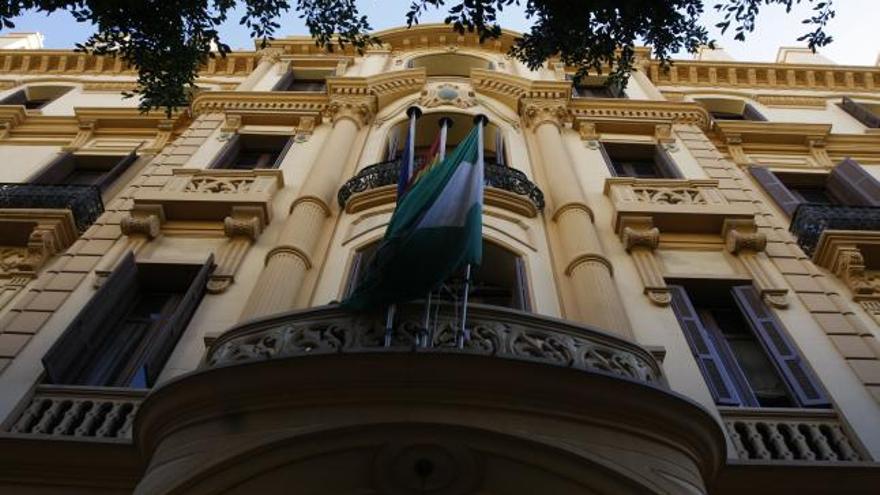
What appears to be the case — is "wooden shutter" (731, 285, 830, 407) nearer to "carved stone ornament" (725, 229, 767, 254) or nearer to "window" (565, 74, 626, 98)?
"carved stone ornament" (725, 229, 767, 254)

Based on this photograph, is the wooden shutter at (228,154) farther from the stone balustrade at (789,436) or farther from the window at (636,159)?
the stone balustrade at (789,436)

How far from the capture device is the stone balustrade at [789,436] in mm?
7414

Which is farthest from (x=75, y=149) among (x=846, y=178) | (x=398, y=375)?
(x=846, y=178)

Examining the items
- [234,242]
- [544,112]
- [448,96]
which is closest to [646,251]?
[544,112]

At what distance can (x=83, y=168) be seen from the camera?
15.2 meters

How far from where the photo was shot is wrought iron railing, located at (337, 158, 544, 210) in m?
12.0

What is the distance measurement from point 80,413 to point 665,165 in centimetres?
1142

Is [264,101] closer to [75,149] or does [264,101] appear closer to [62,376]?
[75,149]

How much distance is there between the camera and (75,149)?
50.0ft

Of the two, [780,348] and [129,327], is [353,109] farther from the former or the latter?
[780,348]

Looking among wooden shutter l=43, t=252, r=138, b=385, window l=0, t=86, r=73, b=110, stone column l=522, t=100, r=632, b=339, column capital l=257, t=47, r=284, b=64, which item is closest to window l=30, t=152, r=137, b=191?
wooden shutter l=43, t=252, r=138, b=385

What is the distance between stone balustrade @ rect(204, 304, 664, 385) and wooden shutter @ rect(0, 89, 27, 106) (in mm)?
15260

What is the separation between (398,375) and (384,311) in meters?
0.94

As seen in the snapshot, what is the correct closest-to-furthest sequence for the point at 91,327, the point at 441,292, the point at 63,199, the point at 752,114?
the point at 441,292 → the point at 91,327 → the point at 63,199 → the point at 752,114
